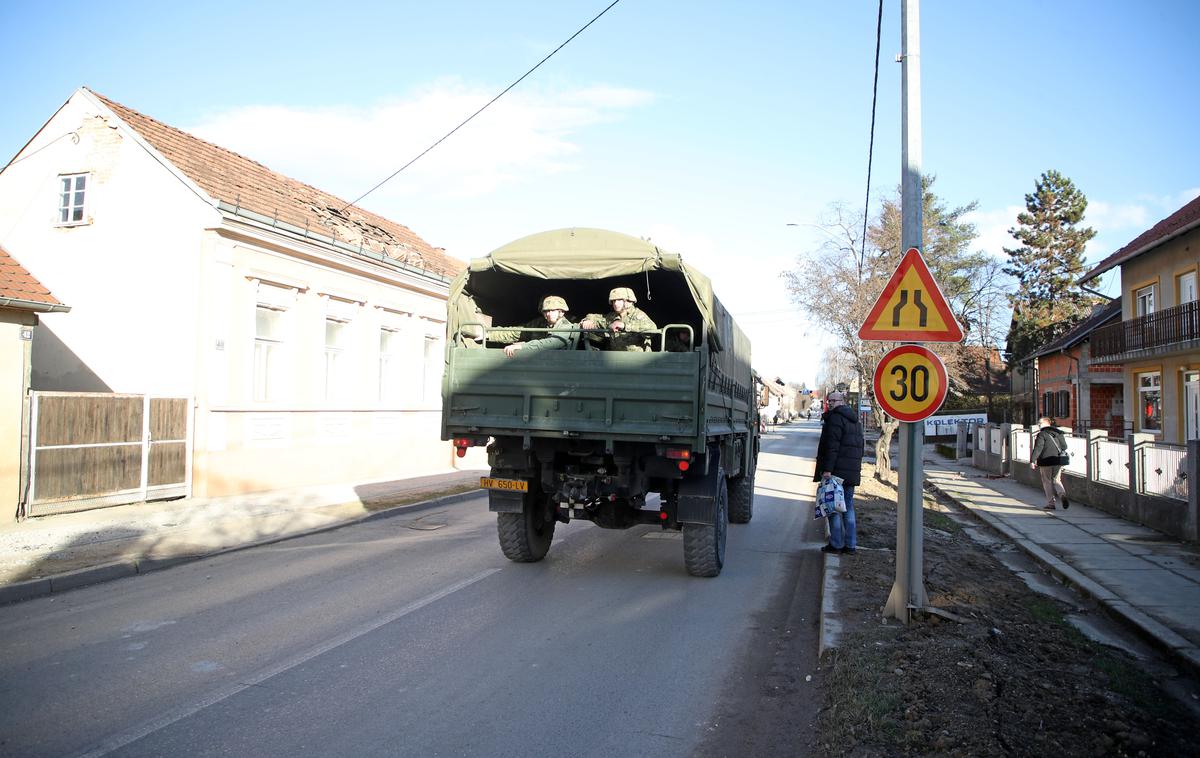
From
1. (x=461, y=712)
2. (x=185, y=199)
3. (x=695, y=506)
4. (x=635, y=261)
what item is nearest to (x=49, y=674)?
(x=461, y=712)

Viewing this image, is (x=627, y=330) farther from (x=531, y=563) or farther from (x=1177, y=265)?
(x=1177, y=265)

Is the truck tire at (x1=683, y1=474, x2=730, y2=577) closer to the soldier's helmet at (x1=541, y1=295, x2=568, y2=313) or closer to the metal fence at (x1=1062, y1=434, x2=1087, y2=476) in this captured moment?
the soldier's helmet at (x1=541, y1=295, x2=568, y2=313)

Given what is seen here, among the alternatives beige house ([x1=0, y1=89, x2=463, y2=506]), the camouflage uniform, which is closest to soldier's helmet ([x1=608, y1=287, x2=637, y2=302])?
the camouflage uniform

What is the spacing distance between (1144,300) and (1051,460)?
1702cm

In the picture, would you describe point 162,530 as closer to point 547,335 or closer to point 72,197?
point 547,335

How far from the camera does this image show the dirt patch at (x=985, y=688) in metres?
3.63

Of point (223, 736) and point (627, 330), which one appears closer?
point (223, 736)

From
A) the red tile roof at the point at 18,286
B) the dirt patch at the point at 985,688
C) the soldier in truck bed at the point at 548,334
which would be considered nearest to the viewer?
the dirt patch at the point at 985,688

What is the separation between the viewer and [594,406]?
6.77 meters

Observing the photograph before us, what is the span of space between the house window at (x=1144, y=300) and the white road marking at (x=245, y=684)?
26925 millimetres

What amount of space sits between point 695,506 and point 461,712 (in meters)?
3.39

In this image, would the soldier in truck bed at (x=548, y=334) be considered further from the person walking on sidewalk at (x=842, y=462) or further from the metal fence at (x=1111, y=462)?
the metal fence at (x=1111, y=462)

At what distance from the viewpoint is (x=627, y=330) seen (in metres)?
7.41

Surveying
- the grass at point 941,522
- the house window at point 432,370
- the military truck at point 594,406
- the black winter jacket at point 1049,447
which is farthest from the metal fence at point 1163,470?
the house window at point 432,370
